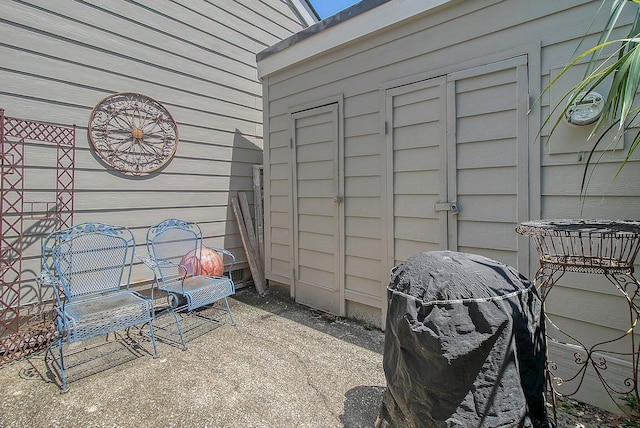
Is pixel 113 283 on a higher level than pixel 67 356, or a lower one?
higher

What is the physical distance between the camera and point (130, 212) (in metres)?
3.20

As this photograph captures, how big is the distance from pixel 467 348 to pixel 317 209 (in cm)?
235

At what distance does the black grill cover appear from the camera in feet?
3.80

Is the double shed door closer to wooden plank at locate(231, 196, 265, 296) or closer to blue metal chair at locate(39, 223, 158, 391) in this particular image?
wooden plank at locate(231, 196, 265, 296)

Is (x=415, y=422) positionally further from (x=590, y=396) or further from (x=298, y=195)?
(x=298, y=195)

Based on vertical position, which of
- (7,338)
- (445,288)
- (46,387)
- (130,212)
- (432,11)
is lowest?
(46,387)

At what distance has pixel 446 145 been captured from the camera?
94.0 inches

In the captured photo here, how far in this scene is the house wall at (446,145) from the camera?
1.88 meters

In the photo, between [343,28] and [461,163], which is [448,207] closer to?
[461,163]

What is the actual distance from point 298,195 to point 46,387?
250 centimetres

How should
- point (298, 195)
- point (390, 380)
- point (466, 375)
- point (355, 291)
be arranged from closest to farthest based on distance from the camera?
1. point (466, 375)
2. point (390, 380)
3. point (355, 291)
4. point (298, 195)

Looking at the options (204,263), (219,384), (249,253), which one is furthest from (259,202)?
(219,384)

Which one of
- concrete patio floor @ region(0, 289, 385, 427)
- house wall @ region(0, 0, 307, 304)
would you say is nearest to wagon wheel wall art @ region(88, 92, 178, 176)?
house wall @ region(0, 0, 307, 304)

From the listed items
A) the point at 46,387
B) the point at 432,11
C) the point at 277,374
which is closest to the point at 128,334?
the point at 46,387
